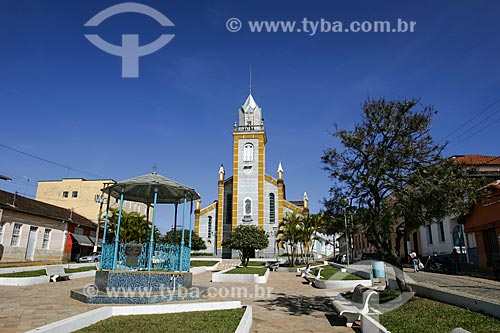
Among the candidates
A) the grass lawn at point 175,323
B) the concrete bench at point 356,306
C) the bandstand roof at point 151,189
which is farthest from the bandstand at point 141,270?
the concrete bench at point 356,306

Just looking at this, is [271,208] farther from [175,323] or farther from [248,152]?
[175,323]

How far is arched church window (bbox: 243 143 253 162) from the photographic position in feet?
157

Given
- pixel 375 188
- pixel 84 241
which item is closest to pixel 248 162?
pixel 84 241

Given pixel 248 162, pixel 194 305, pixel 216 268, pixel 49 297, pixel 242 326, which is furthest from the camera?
pixel 248 162

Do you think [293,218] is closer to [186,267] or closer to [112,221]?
[112,221]

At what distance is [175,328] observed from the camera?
7.27 metres

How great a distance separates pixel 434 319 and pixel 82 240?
1568 inches

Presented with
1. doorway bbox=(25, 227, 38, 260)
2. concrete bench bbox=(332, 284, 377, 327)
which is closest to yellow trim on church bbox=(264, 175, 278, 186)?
doorway bbox=(25, 227, 38, 260)

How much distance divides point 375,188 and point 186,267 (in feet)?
24.1

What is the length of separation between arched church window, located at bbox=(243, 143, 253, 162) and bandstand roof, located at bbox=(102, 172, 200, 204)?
104 feet

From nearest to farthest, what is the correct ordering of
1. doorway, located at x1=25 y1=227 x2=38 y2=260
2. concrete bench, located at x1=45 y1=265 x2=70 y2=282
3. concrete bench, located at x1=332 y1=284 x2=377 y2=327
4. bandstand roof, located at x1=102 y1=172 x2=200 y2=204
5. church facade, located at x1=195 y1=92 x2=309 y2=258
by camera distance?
concrete bench, located at x1=332 y1=284 x2=377 y2=327 → bandstand roof, located at x1=102 y1=172 x2=200 y2=204 → concrete bench, located at x1=45 y1=265 x2=70 y2=282 → doorway, located at x1=25 y1=227 x2=38 y2=260 → church facade, located at x1=195 y1=92 x2=309 y2=258

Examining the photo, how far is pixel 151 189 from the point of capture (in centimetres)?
1483

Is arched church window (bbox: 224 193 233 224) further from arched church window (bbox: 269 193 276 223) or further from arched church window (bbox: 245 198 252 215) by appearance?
arched church window (bbox: 269 193 276 223)

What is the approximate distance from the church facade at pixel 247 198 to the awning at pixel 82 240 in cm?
1366
